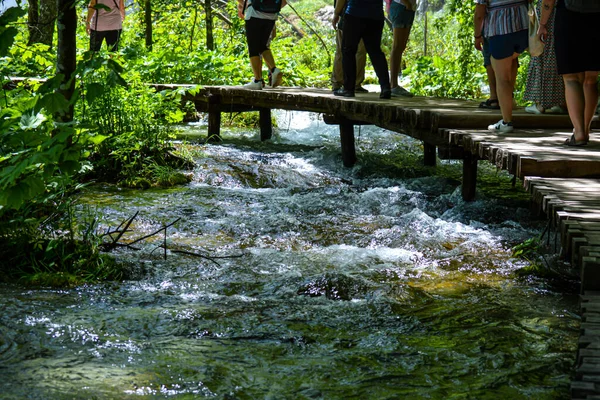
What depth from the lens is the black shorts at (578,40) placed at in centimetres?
608

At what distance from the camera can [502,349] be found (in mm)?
4395

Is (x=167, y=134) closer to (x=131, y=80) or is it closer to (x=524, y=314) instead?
(x=131, y=80)

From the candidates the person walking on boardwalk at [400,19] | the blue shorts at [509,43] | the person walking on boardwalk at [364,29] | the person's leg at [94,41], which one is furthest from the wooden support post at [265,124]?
the blue shorts at [509,43]

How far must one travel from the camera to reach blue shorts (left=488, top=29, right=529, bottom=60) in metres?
6.91

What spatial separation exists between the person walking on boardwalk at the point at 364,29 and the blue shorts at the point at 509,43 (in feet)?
9.36

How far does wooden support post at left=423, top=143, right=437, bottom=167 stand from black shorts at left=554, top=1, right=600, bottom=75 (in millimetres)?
5160

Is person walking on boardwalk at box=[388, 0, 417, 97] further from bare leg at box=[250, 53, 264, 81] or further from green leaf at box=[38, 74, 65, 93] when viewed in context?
green leaf at box=[38, 74, 65, 93]

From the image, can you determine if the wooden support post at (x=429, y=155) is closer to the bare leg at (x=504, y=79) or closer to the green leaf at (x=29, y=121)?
the bare leg at (x=504, y=79)

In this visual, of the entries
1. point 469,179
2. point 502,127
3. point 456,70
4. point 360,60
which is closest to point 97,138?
point 502,127

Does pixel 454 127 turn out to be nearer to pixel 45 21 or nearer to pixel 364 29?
pixel 364 29

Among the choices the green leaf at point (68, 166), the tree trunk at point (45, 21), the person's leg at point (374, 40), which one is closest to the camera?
the green leaf at point (68, 166)

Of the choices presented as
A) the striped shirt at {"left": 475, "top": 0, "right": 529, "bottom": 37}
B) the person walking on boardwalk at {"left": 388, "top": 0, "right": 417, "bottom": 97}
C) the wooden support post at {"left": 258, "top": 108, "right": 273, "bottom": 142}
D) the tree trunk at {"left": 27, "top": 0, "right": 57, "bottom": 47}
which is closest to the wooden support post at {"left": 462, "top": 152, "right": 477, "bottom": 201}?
the striped shirt at {"left": 475, "top": 0, "right": 529, "bottom": 37}

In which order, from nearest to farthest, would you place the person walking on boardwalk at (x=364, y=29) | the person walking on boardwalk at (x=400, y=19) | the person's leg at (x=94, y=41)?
Answer: the person's leg at (x=94, y=41)
the person walking on boardwalk at (x=364, y=29)
the person walking on boardwalk at (x=400, y=19)

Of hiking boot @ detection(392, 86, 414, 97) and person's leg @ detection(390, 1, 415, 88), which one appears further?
hiking boot @ detection(392, 86, 414, 97)
